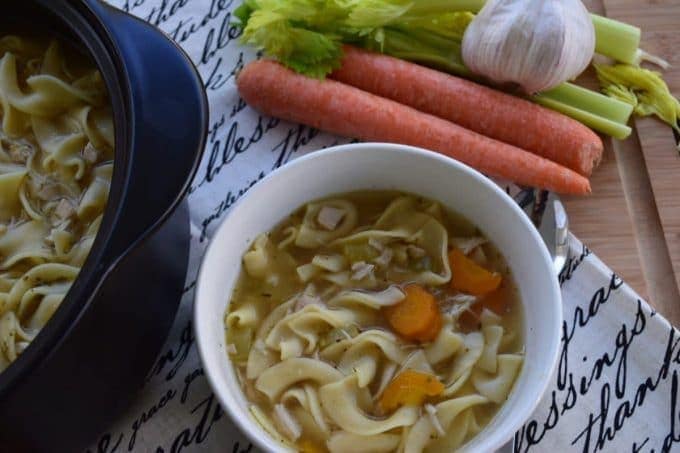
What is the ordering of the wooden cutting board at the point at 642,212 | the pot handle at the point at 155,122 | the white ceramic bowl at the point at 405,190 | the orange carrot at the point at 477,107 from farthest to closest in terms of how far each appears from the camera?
1. the orange carrot at the point at 477,107
2. the wooden cutting board at the point at 642,212
3. the white ceramic bowl at the point at 405,190
4. the pot handle at the point at 155,122

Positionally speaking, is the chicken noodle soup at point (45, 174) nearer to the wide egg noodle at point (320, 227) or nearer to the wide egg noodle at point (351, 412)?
the wide egg noodle at point (320, 227)

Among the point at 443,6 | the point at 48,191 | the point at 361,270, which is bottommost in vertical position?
the point at 361,270

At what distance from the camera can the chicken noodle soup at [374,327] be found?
4.74ft

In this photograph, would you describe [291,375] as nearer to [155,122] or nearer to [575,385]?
[155,122]

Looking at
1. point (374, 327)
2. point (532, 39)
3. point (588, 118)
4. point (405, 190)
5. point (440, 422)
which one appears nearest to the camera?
point (440, 422)

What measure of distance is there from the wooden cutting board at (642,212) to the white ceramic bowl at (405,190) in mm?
408

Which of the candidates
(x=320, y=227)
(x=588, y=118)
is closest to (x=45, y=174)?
(x=320, y=227)

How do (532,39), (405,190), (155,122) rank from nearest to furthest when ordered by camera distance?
(155,122)
(405,190)
(532,39)

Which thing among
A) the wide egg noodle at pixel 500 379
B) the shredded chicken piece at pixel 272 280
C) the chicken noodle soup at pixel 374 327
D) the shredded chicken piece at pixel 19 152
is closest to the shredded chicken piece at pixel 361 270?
the chicken noodle soup at pixel 374 327

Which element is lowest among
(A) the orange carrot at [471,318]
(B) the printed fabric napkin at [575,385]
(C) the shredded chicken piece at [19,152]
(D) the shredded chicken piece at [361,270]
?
(B) the printed fabric napkin at [575,385]

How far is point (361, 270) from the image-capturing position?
1604 millimetres

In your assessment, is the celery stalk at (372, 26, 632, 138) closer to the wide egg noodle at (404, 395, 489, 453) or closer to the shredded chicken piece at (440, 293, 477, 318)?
the shredded chicken piece at (440, 293, 477, 318)

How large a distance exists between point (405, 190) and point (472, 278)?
0.24m

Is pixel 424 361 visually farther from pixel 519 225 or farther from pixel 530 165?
pixel 530 165
